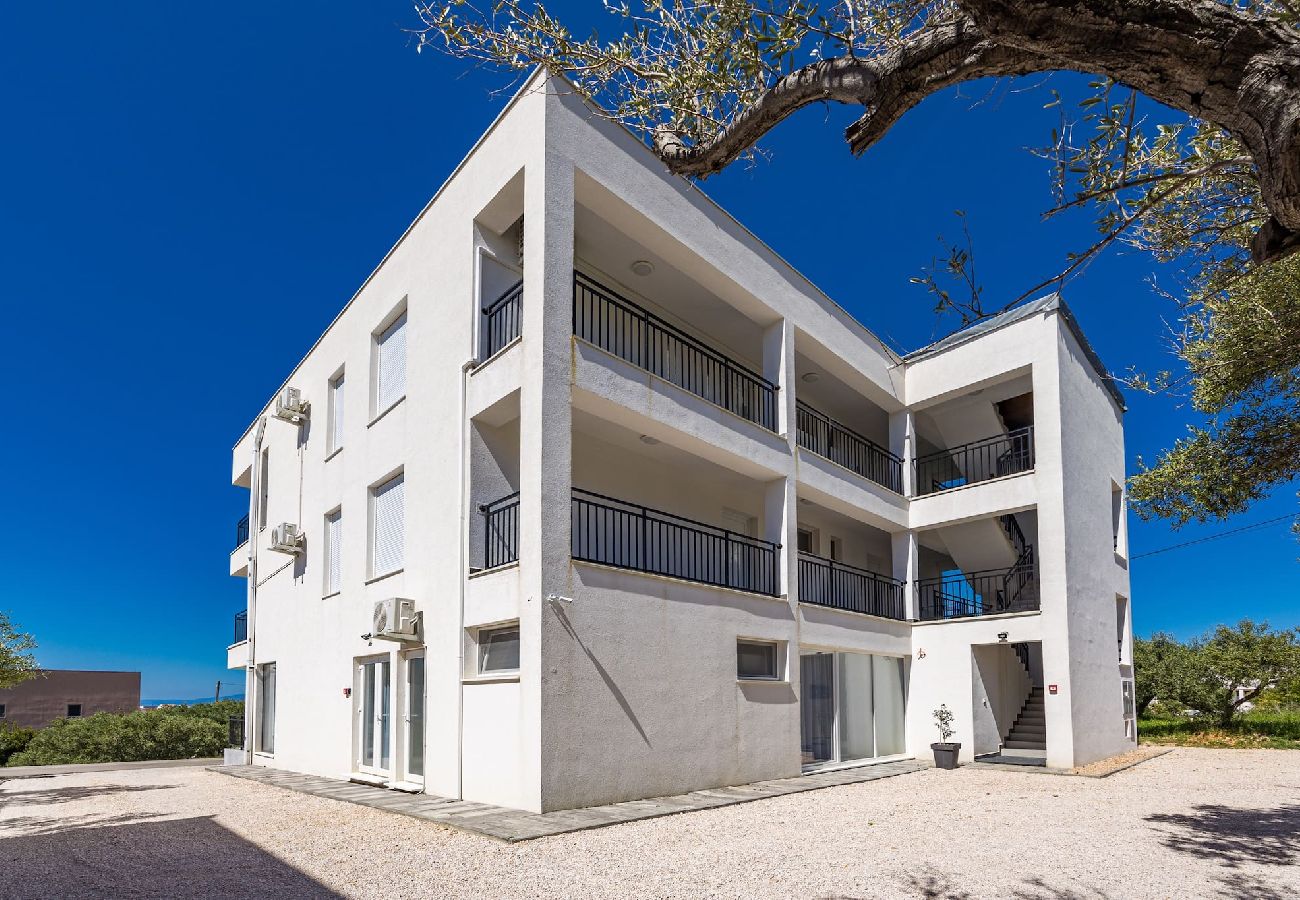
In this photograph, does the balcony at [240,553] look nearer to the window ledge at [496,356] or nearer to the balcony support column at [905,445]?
the window ledge at [496,356]

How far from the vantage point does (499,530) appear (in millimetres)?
10820

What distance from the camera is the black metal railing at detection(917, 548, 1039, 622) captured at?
17.0 m

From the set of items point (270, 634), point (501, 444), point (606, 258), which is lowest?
point (270, 634)

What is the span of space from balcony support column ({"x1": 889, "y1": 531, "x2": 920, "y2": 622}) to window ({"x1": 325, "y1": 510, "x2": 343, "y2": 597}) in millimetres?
10527

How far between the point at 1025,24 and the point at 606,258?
1071 centimetres

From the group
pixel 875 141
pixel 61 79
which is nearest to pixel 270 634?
pixel 875 141

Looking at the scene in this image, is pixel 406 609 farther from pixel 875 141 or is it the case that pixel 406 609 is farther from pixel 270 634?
pixel 875 141

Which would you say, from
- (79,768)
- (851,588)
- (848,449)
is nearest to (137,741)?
(79,768)

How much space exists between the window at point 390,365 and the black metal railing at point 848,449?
713 cm

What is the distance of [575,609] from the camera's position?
961cm

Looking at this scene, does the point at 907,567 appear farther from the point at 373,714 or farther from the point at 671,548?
the point at 373,714

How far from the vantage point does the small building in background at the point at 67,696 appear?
3925cm

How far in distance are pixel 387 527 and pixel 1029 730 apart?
1287 centimetres

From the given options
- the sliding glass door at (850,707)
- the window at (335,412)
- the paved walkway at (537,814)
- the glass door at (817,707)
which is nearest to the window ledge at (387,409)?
the window at (335,412)
